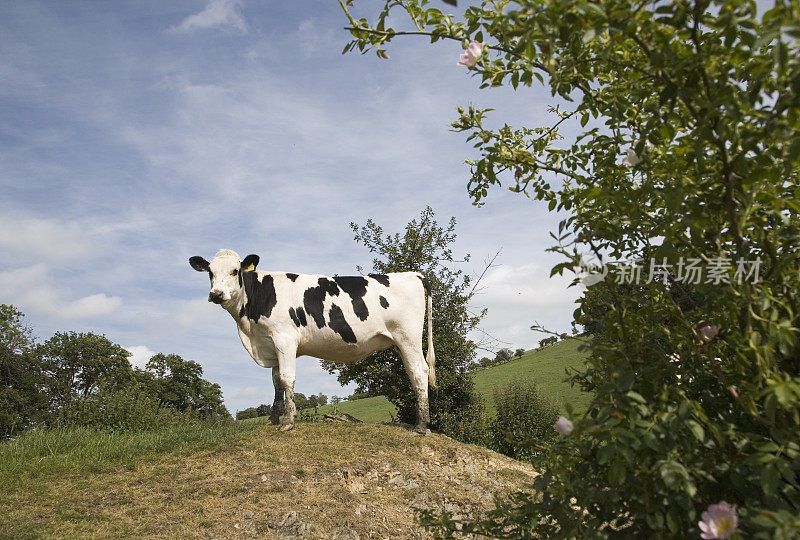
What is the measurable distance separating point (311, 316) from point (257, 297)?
3.47 feet

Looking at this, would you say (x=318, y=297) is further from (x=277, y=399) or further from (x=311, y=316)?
(x=277, y=399)

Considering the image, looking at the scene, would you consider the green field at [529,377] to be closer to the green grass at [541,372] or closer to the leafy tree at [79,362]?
the green grass at [541,372]

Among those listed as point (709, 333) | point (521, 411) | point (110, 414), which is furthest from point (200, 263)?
point (521, 411)

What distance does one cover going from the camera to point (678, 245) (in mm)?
2768

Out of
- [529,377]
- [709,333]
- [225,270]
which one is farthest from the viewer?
[529,377]

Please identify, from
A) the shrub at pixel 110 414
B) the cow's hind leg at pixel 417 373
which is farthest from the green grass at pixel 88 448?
the cow's hind leg at pixel 417 373

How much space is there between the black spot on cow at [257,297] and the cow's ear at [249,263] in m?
0.10

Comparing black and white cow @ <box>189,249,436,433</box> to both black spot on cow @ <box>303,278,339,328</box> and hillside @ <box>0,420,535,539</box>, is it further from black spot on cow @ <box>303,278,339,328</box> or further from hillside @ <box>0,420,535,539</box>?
hillside @ <box>0,420,535,539</box>

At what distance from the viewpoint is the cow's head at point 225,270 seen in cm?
988

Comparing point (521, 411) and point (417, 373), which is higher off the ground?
point (417, 373)

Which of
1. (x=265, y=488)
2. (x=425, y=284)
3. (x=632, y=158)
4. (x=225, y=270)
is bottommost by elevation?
(x=265, y=488)

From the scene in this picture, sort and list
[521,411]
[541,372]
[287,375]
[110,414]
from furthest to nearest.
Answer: [541,372] < [521,411] < [110,414] < [287,375]

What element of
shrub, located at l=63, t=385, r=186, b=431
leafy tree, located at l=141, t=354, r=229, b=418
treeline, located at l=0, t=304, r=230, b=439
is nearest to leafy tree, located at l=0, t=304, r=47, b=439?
treeline, located at l=0, t=304, r=230, b=439

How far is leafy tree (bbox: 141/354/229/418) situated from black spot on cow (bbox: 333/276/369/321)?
31961 millimetres
